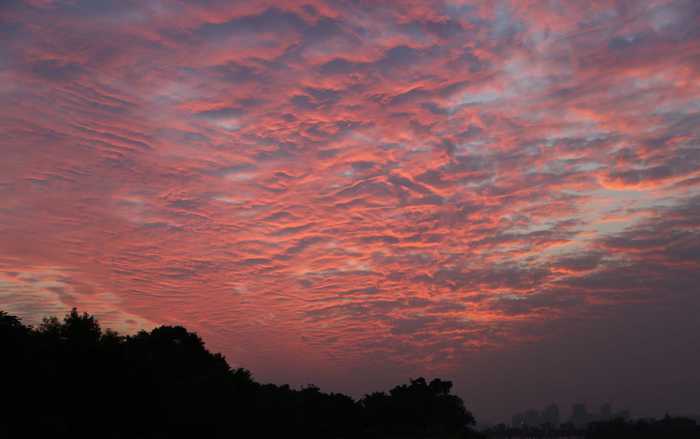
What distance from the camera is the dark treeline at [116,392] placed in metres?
49.8

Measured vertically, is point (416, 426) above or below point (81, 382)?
below

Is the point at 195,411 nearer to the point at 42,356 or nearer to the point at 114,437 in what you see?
the point at 114,437

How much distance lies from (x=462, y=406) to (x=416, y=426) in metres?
22.6

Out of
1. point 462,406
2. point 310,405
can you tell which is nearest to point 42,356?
point 310,405

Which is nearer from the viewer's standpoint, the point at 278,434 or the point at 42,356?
the point at 42,356

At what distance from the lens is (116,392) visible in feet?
Answer: 189

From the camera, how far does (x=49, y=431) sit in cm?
4869


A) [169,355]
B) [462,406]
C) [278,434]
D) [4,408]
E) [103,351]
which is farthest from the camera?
[462,406]

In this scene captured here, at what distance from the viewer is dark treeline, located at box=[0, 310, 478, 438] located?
4981 centimetres

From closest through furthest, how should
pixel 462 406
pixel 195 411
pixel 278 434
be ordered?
pixel 195 411
pixel 278 434
pixel 462 406

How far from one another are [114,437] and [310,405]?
7371 centimetres

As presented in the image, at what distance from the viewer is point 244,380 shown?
11031 centimetres

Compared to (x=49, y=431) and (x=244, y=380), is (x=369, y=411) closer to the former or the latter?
(x=244, y=380)

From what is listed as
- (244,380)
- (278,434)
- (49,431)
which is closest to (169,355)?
(244,380)
